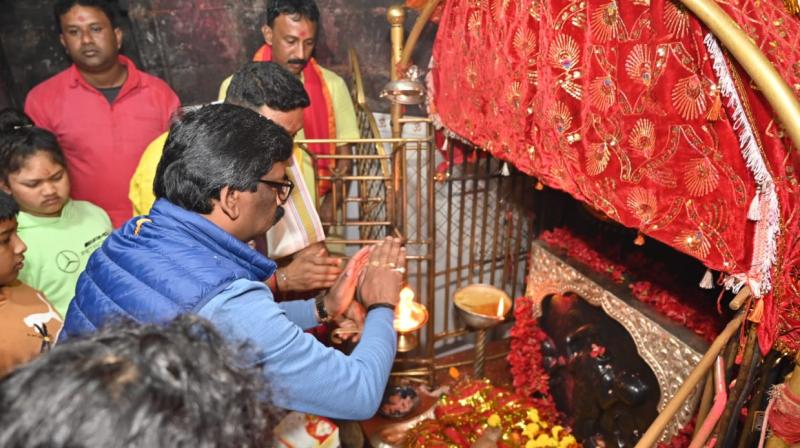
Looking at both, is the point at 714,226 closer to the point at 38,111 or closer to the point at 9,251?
the point at 9,251

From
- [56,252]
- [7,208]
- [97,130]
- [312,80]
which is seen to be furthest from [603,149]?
[97,130]

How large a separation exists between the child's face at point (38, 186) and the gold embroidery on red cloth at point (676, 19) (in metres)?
2.98

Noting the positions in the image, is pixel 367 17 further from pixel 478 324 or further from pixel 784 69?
pixel 784 69

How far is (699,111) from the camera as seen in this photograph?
1580 millimetres

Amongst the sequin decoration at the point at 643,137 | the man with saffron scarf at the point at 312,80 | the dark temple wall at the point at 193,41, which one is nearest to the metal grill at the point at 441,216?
the man with saffron scarf at the point at 312,80

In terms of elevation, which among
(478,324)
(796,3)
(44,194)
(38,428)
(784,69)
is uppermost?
(796,3)

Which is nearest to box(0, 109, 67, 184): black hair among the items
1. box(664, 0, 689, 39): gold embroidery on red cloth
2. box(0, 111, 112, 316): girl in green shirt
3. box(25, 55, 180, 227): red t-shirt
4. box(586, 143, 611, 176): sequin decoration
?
box(0, 111, 112, 316): girl in green shirt

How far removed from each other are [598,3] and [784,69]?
2.44 ft

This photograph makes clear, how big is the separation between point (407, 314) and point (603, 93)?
69.6 inches

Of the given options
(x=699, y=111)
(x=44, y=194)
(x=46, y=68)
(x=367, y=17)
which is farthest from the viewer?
(x=367, y=17)

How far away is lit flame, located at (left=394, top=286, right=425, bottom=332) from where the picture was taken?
3006 mm

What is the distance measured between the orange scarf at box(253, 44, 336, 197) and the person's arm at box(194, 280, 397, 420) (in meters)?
2.47

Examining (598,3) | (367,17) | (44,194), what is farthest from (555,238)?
(44,194)

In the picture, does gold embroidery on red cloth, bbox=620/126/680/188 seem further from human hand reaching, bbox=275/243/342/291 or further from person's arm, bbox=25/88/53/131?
person's arm, bbox=25/88/53/131
